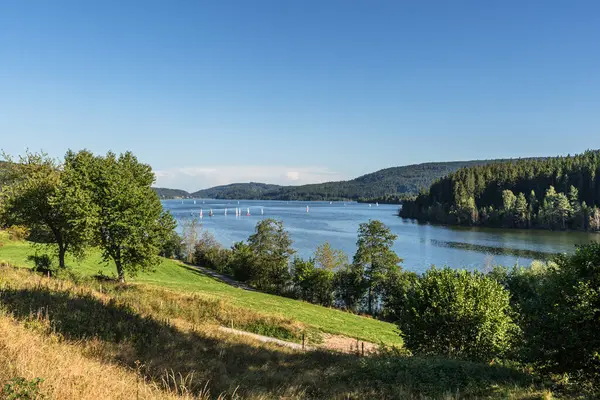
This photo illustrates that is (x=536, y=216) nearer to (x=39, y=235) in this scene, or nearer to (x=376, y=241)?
(x=376, y=241)

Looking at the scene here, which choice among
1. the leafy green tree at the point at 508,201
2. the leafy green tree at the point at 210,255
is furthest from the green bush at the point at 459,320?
the leafy green tree at the point at 508,201

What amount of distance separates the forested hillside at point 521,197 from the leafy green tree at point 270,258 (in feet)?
362

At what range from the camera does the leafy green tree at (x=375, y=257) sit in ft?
148

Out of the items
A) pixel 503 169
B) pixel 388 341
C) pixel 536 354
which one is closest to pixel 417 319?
pixel 536 354

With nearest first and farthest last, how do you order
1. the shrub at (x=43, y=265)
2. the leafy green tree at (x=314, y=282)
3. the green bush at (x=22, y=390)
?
1. the green bush at (x=22, y=390)
2. the shrub at (x=43, y=265)
3. the leafy green tree at (x=314, y=282)

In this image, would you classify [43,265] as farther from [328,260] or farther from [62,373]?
[328,260]

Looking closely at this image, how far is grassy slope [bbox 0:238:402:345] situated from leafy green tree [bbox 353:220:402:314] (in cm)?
844

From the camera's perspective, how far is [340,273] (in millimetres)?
49219

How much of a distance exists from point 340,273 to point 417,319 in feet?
106

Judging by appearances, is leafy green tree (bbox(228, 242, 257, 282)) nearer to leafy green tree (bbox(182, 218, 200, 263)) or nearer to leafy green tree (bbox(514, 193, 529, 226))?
leafy green tree (bbox(182, 218, 200, 263))

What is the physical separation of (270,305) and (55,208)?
61.8ft

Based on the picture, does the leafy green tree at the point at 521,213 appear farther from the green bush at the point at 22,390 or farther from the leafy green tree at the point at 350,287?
the green bush at the point at 22,390

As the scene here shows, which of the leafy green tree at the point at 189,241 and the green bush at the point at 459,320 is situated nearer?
the green bush at the point at 459,320

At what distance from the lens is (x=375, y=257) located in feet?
151
